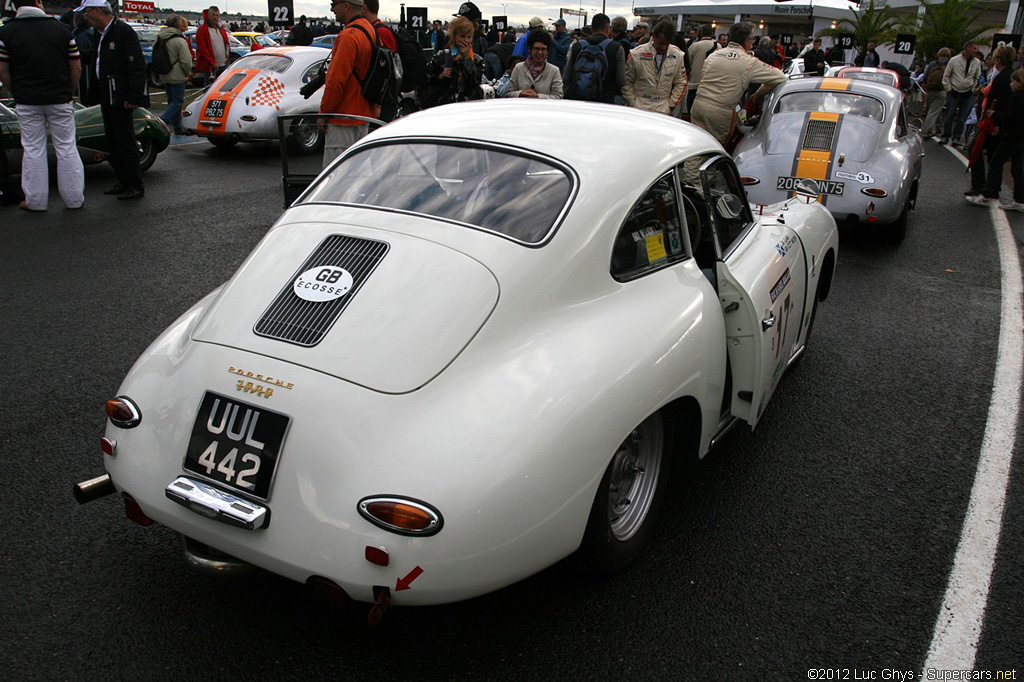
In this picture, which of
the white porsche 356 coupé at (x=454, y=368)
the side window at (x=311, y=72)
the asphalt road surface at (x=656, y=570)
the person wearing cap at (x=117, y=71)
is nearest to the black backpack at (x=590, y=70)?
the person wearing cap at (x=117, y=71)

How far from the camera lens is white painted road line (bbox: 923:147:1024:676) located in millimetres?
2752

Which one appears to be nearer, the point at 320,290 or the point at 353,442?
the point at 353,442

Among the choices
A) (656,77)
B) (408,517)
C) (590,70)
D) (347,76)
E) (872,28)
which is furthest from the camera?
(872,28)

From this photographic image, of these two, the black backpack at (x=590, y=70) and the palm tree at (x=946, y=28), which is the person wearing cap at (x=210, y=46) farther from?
the palm tree at (x=946, y=28)

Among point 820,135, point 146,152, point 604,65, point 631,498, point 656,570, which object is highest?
point 604,65

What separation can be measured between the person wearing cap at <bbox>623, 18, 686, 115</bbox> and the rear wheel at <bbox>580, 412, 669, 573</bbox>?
7.03 metres

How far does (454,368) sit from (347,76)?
483cm

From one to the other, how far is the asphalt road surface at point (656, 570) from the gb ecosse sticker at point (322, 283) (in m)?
1.03

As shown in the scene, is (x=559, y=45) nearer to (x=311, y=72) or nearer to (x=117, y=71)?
(x=311, y=72)

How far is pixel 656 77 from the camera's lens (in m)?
9.47

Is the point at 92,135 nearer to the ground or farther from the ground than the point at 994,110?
nearer to the ground

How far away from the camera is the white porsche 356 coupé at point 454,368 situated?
2.29m

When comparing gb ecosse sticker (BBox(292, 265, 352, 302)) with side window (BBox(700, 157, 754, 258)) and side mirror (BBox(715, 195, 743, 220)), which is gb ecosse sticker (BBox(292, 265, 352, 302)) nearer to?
side window (BBox(700, 157, 754, 258))

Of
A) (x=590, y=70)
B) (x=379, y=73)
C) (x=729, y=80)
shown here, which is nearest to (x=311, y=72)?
(x=590, y=70)
